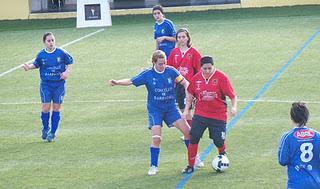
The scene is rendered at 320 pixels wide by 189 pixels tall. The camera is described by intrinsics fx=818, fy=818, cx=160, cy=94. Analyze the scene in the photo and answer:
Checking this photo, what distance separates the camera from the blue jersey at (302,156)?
8.93 meters

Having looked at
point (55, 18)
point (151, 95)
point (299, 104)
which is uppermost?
point (299, 104)

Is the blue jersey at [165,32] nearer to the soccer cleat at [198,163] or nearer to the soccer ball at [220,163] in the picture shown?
the soccer cleat at [198,163]

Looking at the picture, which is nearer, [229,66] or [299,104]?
[299,104]

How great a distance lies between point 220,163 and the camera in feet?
41.0

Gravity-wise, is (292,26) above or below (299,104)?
below

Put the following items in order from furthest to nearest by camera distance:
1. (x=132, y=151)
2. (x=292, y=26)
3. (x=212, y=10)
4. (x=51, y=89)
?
(x=212, y=10), (x=292, y=26), (x=51, y=89), (x=132, y=151)

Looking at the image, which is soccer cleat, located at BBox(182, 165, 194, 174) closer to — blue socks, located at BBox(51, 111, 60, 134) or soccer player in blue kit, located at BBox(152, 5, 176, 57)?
blue socks, located at BBox(51, 111, 60, 134)

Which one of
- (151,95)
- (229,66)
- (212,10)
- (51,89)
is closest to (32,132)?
(51,89)

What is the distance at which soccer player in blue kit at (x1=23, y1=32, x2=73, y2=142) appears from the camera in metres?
15.2

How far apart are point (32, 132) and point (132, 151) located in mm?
2825

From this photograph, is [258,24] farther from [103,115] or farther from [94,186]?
[94,186]

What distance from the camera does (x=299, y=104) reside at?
8.84 metres

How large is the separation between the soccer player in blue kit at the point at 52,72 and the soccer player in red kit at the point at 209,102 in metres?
3.63

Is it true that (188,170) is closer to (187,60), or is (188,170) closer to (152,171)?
(152,171)
